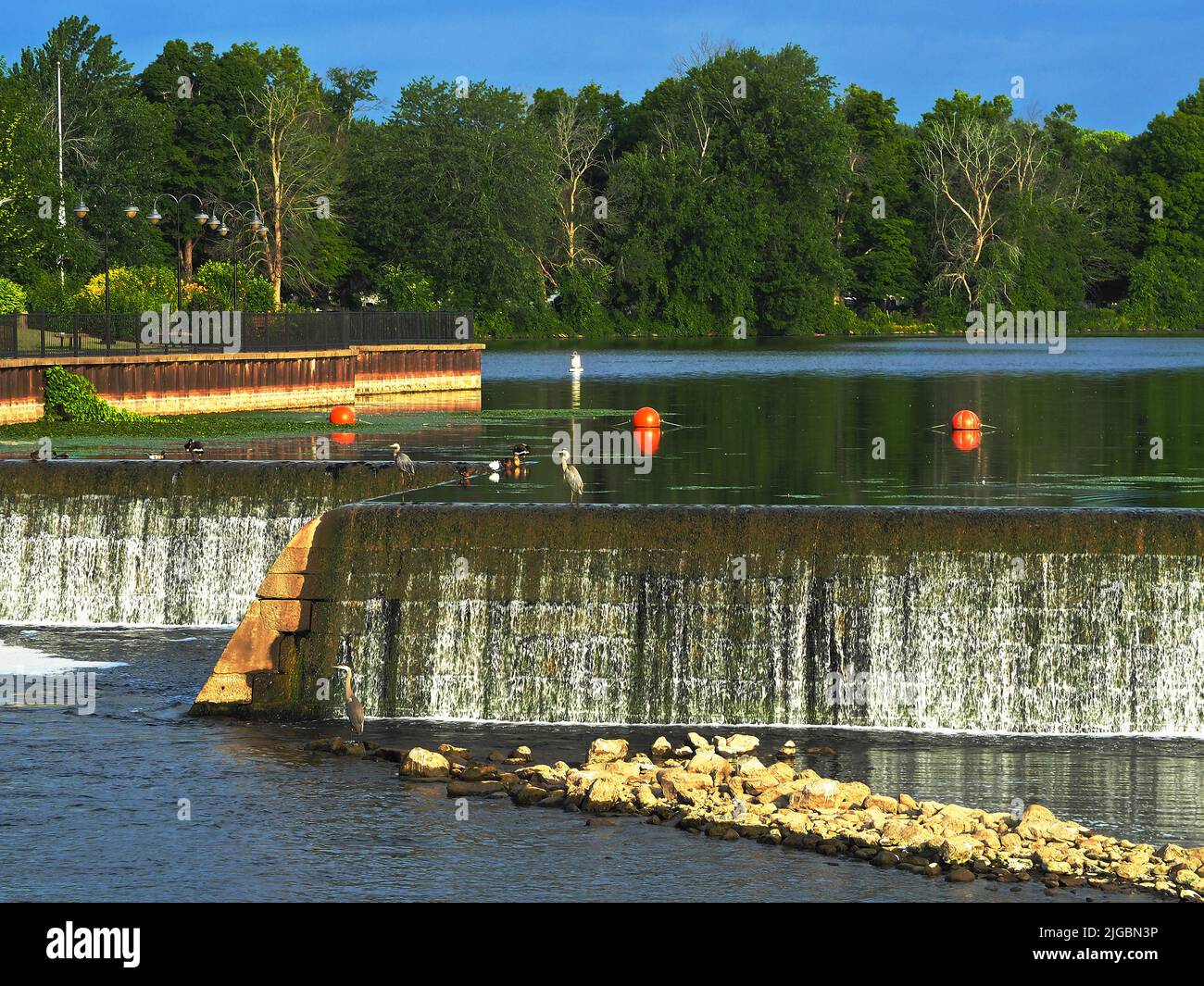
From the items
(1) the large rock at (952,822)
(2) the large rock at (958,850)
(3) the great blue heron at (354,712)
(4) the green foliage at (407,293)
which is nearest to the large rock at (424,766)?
(3) the great blue heron at (354,712)

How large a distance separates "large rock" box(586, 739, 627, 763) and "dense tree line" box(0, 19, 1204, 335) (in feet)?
188

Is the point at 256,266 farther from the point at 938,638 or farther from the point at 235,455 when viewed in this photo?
the point at 938,638

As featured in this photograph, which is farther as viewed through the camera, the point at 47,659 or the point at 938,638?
the point at 47,659

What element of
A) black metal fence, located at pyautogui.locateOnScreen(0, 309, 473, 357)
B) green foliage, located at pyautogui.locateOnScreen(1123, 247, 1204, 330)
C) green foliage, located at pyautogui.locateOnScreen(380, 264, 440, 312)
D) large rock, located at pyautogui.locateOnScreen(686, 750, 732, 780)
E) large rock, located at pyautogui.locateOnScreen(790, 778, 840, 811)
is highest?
green foliage, located at pyautogui.locateOnScreen(1123, 247, 1204, 330)

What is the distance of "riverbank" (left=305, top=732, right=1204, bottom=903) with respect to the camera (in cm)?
1545

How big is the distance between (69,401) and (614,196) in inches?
3602

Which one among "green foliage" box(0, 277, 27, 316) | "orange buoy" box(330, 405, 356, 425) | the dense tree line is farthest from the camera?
the dense tree line

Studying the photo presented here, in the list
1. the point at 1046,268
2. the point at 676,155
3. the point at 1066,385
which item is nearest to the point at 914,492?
the point at 1066,385

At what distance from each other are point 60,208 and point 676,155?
58228mm

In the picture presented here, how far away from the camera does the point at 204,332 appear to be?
186ft

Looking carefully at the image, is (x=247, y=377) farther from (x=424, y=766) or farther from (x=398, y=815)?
(x=398, y=815)

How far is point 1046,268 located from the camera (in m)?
145

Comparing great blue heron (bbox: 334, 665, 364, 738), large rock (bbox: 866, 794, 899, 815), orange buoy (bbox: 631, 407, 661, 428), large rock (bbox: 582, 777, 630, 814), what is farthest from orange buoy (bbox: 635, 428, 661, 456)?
large rock (bbox: 866, 794, 899, 815)

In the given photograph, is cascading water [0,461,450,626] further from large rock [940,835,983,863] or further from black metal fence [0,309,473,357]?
black metal fence [0,309,473,357]
